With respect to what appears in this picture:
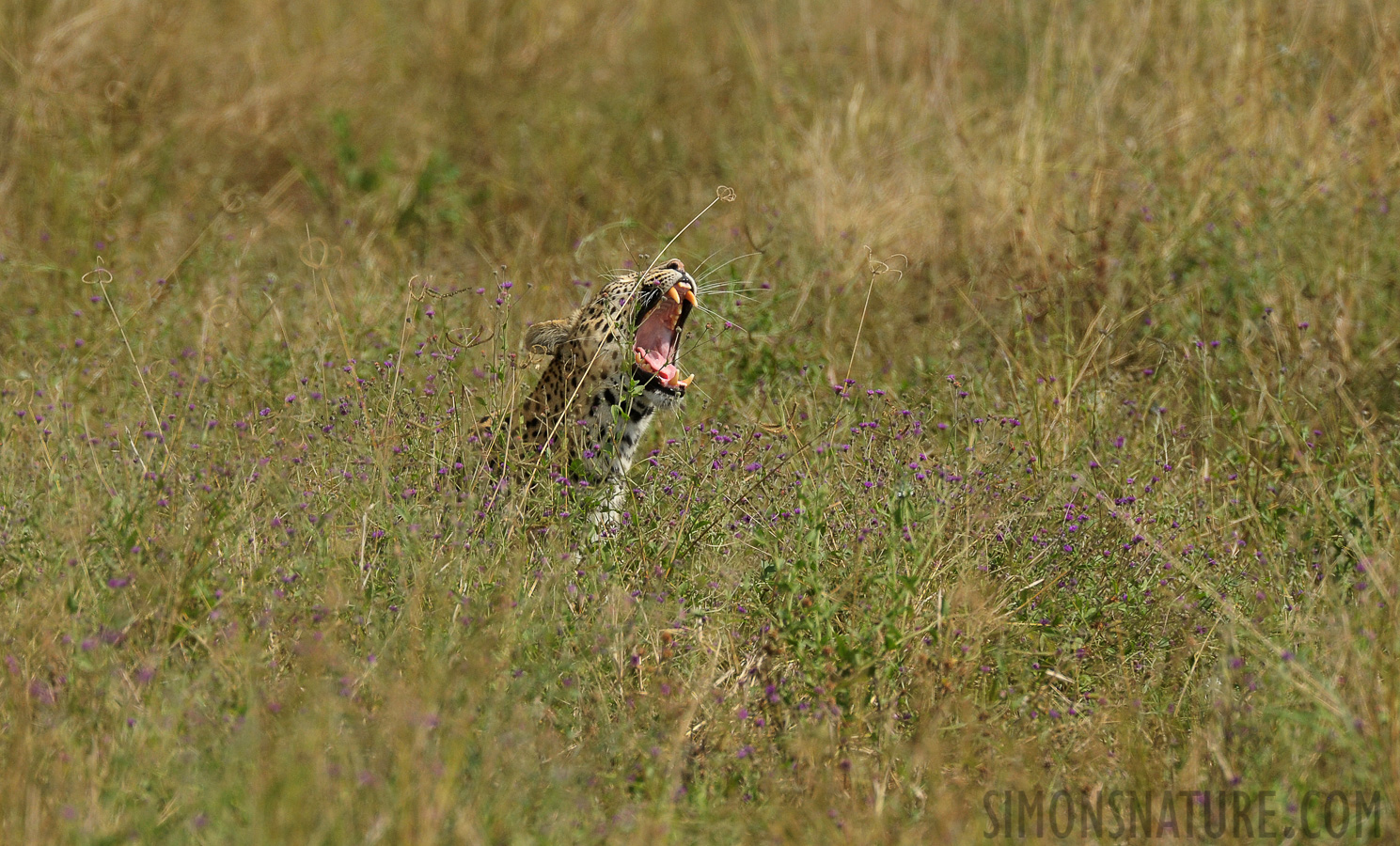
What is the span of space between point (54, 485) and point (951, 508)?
2.53m

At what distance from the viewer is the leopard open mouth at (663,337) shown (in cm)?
470

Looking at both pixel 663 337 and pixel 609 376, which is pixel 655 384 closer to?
pixel 609 376

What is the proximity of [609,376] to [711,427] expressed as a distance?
1.32 feet

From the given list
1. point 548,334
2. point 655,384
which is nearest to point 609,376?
point 655,384

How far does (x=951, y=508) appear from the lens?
4102mm

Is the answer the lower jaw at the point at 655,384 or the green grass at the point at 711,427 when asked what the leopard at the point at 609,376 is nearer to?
the lower jaw at the point at 655,384

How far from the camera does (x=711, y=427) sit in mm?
4777

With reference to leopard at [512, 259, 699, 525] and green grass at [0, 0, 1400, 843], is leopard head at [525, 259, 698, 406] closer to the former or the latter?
leopard at [512, 259, 699, 525]

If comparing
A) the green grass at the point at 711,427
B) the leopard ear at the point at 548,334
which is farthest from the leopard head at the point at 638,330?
the green grass at the point at 711,427

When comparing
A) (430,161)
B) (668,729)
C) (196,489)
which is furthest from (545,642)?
(430,161)

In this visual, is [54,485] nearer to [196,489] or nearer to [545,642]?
[196,489]

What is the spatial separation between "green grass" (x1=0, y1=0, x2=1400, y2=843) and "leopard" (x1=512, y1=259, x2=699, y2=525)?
14 cm

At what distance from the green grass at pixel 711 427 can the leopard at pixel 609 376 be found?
141mm

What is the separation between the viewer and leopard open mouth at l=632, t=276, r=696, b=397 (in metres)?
4.70
